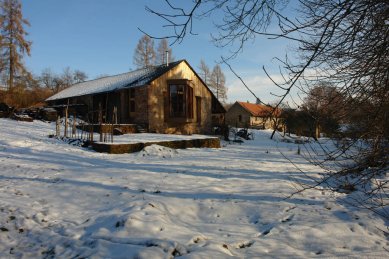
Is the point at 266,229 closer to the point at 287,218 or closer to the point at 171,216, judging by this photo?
the point at 287,218

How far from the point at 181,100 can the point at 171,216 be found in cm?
1598

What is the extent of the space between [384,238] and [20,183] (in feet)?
23.8

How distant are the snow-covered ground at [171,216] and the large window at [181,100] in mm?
11698

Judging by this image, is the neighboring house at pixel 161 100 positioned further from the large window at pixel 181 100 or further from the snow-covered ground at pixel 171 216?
the snow-covered ground at pixel 171 216

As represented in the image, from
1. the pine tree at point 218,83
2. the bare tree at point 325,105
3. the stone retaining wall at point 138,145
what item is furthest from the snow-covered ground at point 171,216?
the pine tree at point 218,83

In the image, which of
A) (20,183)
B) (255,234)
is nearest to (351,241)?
(255,234)

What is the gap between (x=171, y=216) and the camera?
5.62m

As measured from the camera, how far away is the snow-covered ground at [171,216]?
14.4 ft

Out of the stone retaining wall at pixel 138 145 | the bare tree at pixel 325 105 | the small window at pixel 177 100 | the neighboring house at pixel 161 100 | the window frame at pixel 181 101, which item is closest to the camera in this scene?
the bare tree at pixel 325 105

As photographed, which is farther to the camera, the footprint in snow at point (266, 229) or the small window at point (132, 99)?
the small window at point (132, 99)

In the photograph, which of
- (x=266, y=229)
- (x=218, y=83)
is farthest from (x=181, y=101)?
(x=218, y=83)

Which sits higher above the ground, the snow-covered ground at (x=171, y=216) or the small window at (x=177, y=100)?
the small window at (x=177, y=100)

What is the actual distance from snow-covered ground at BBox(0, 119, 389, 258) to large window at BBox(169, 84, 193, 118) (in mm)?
11698

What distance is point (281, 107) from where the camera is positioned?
3.50 metres
